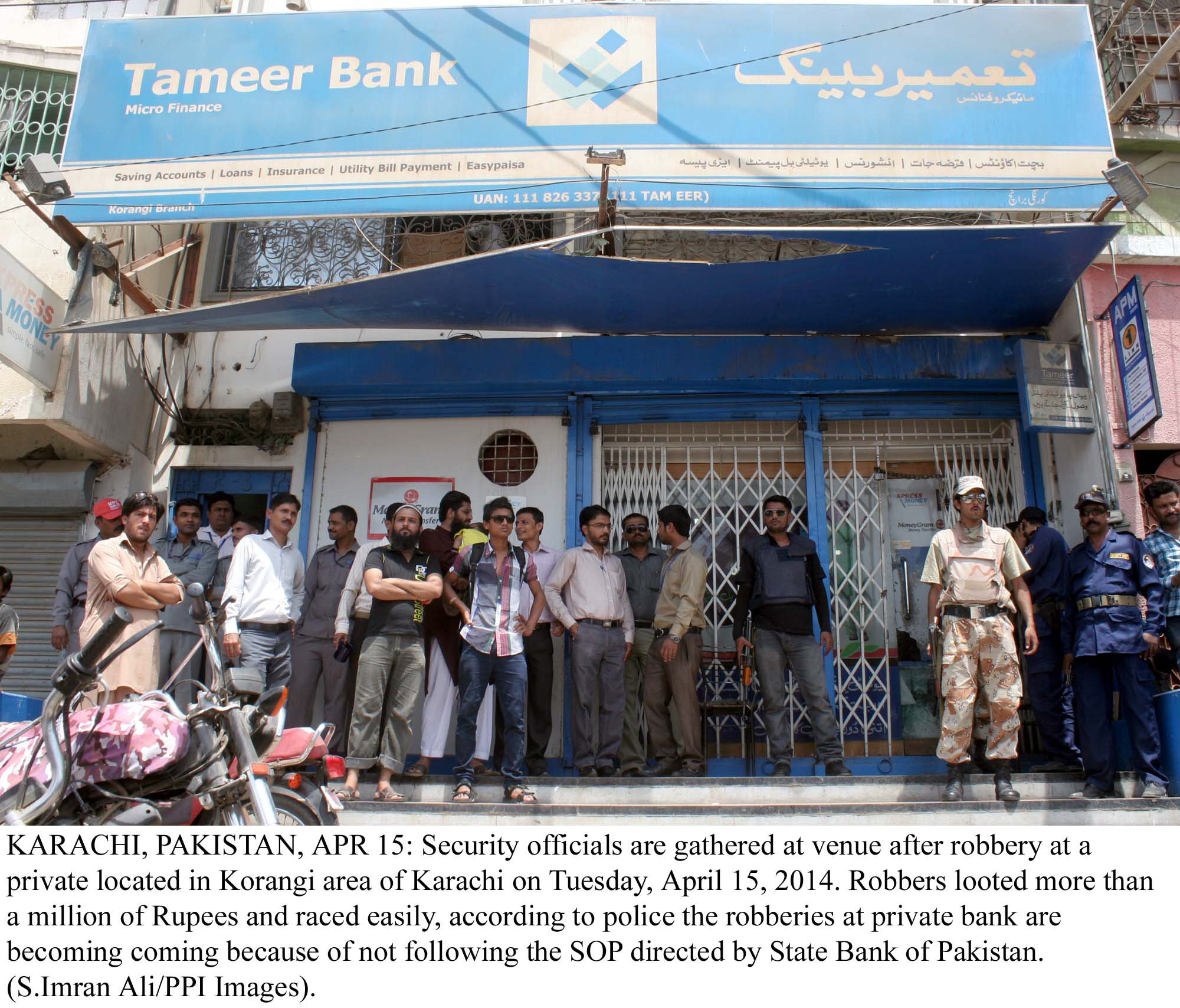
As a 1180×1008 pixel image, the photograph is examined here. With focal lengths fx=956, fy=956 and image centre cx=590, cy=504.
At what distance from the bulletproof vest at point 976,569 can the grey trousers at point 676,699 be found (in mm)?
1556

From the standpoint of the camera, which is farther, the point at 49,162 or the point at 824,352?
the point at 824,352

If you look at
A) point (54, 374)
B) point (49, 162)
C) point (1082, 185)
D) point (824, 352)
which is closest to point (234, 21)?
point (49, 162)

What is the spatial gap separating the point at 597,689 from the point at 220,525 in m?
2.98

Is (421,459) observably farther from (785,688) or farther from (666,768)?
(785,688)

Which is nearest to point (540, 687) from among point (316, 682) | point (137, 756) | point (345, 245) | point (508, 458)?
point (316, 682)

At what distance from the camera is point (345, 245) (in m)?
7.55

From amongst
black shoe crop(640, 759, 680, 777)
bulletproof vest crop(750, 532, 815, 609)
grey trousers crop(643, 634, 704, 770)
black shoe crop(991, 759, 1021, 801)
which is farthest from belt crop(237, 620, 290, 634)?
black shoe crop(991, 759, 1021, 801)

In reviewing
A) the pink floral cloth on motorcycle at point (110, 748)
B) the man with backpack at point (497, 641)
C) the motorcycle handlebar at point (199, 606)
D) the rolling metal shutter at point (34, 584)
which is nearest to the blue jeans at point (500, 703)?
the man with backpack at point (497, 641)

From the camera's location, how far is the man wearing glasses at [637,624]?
5.99m

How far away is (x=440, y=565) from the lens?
5781 millimetres

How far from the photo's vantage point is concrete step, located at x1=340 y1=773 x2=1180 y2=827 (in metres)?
4.54
